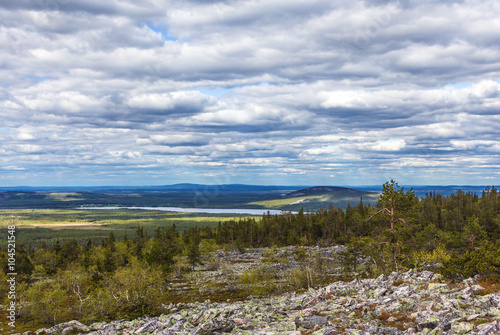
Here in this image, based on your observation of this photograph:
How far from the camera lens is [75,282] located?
121m

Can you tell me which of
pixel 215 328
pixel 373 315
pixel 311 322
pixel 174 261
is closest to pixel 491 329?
pixel 373 315

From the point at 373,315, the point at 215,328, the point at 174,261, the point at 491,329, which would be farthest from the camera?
the point at 174,261

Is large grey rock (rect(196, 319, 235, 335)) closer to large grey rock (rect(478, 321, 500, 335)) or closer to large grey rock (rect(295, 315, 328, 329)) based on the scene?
large grey rock (rect(295, 315, 328, 329))

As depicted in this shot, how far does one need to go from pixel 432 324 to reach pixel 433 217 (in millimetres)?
176472

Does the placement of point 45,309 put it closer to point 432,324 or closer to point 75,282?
point 75,282

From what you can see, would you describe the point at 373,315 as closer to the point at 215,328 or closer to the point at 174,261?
the point at 215,328

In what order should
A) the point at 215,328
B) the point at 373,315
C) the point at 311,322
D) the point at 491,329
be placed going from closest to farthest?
the point at 491,329, the point at 373,315, the point at 311,322, the point at 215,328

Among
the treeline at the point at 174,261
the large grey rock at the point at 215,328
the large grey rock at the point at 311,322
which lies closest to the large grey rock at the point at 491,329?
the large grey rock at the point at 311,322

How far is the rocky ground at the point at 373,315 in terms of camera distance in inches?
1016

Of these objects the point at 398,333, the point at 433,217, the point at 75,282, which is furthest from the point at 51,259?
the point at 433,217

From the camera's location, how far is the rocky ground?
25.8 metres

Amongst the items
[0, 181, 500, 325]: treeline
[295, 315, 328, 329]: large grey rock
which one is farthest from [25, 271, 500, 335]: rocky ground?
[0, 181, 500, 325]: treeline

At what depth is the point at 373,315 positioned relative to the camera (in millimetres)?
31516

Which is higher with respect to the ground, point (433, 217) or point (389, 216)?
point (389, 216)
